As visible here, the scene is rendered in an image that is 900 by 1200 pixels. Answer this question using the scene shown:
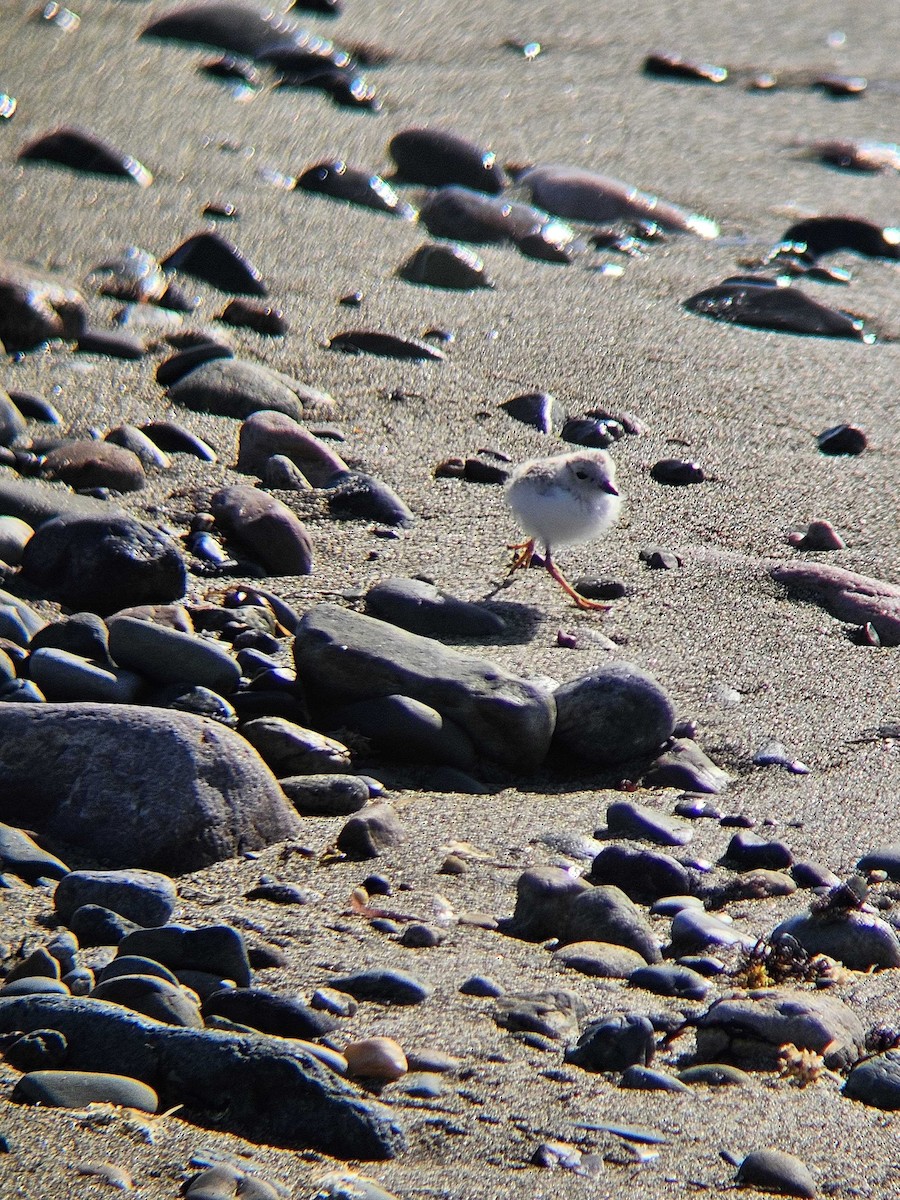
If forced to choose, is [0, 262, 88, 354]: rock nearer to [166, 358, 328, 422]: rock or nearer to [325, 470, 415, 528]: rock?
[166, 358, 328, 422]: rock

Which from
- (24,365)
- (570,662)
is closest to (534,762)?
(570,662)

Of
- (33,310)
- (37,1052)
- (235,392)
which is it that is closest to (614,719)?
(37,1052)

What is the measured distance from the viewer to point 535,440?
5293mm

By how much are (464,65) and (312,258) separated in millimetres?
2973

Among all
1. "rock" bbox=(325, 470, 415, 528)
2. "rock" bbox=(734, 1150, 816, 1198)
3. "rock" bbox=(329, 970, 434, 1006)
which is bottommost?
"rock" bbox=(325, 470, 415, 528)

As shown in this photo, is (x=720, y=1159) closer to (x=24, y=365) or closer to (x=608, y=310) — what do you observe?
(x=24, y=365)

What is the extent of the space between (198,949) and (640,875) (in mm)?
968

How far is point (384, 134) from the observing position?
7.69m

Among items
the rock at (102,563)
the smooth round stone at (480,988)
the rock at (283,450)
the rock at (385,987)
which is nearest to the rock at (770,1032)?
the smooth round stone at (480,988)

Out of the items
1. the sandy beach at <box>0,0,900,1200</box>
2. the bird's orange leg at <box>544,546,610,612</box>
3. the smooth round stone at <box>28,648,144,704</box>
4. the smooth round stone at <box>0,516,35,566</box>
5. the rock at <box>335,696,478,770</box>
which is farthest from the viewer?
the bird's orange leg at <box>544,546,610,612</box>

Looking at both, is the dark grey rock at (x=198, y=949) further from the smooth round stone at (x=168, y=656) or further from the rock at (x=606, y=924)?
the smooth round stone at (x=168, y=656)

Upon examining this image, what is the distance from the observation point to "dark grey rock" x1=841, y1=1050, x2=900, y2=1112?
2.23 m

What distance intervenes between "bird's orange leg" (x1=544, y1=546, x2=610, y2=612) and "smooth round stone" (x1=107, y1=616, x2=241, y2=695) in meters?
1.24

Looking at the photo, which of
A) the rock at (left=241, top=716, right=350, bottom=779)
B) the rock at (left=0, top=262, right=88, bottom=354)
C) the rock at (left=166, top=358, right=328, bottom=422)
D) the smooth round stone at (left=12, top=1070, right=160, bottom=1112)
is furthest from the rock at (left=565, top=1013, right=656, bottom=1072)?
the rock at (left=0, top=262, right=88, bottom=354)
